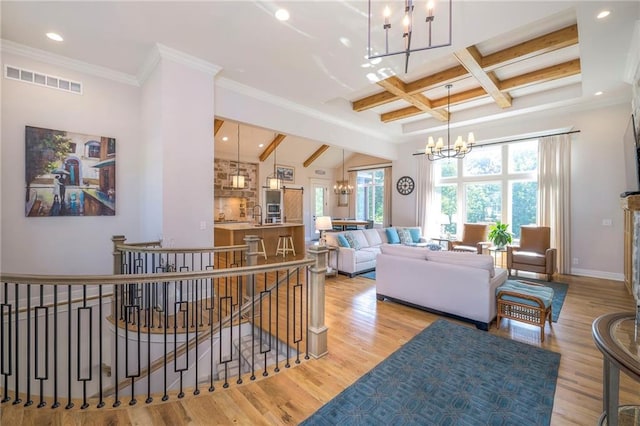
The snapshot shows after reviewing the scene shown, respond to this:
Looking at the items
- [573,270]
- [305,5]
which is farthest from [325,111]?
[573,270]

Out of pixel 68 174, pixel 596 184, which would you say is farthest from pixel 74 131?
pixel 596 184

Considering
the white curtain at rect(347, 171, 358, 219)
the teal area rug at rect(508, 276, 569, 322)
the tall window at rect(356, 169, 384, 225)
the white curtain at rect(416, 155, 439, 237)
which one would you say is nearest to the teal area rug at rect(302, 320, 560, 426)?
the teal area rug at rect(508, 276, 569, 322)

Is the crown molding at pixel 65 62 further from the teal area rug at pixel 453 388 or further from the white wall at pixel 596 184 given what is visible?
the white wall at pixel 596 184

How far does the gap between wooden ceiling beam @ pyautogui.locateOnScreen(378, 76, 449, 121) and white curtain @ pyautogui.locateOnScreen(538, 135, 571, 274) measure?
2.36 meters

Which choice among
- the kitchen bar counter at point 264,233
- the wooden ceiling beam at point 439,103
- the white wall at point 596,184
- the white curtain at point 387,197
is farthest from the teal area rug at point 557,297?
the kitchen bar counter at point 264,233

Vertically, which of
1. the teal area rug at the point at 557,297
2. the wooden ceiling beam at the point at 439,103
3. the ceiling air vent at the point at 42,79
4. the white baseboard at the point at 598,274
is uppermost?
the wooden ceiling beam at the point at 439,103

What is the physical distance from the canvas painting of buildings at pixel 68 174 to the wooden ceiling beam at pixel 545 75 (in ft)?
22.3

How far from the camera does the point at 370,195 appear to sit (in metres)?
10.8

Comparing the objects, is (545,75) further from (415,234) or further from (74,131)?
(74,131)

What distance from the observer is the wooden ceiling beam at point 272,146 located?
885cm

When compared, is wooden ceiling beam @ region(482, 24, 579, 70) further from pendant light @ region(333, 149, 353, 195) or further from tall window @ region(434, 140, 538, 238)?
pendant light @ region(333, 149, 353, 195)

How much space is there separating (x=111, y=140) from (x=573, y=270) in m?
9.01

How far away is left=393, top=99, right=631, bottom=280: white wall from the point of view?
209 inches

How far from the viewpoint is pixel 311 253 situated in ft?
8.83
